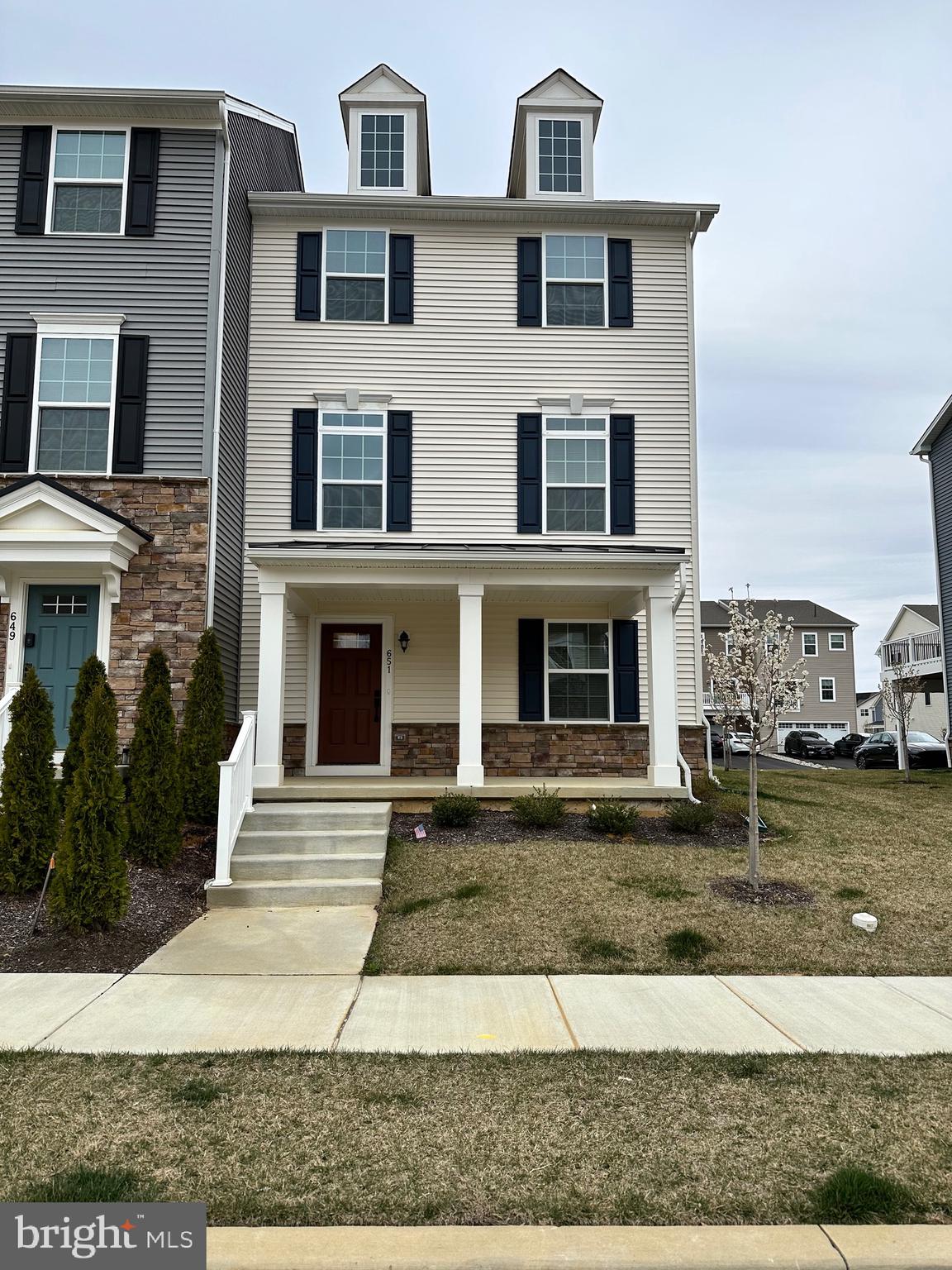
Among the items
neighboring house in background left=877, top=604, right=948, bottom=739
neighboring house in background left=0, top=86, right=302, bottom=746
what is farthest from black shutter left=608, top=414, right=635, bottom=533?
neighboring house in background left=877, top=604, right=948, bottom=739

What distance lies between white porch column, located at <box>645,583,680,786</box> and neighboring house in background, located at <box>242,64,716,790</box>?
3.79 feet

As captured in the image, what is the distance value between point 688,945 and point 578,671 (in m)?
6.31

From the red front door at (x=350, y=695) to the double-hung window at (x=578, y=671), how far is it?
245 cm

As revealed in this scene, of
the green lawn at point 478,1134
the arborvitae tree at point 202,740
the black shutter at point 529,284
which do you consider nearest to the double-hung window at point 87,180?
the black shutter at point 529,284

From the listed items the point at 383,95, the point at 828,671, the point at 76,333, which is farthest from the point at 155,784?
the point at 828,671

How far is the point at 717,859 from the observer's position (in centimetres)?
864

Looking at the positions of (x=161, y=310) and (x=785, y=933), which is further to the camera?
(x=161, y=310)

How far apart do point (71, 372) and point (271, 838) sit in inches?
254

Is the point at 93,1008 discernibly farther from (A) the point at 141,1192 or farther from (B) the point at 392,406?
(B) the point at 392,406

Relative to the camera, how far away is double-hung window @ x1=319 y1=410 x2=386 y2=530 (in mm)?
12305

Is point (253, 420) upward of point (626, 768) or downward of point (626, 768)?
upward

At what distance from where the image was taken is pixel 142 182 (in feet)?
36.3

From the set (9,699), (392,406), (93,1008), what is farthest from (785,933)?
(392,406)

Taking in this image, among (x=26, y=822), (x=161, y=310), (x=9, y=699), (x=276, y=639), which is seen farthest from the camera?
(x=161, y=310)
